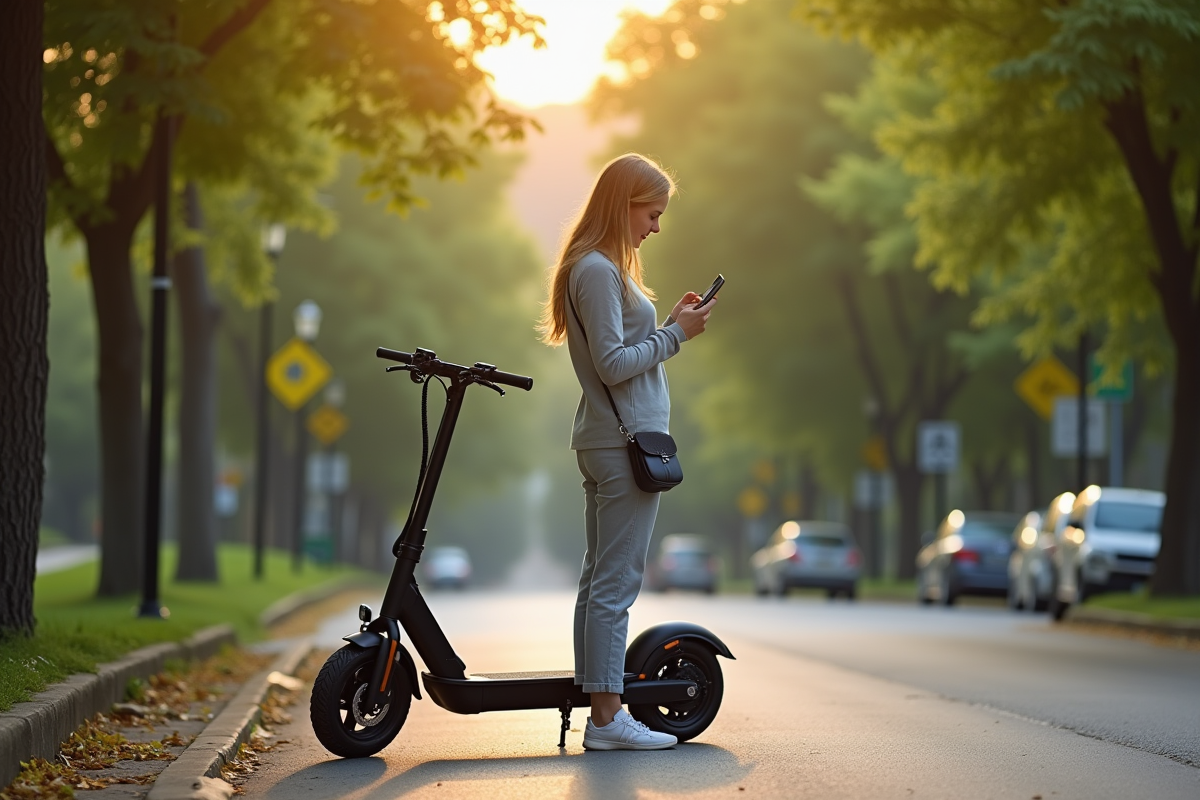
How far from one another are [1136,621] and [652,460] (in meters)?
13.0

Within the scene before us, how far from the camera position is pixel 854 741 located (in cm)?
840

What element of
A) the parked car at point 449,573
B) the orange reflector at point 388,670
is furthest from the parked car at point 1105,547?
the parked car at point 449,573

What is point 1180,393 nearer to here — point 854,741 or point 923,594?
point 923,594

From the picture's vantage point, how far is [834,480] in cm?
4834

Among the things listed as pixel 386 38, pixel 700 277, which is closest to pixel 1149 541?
pixel 386 38

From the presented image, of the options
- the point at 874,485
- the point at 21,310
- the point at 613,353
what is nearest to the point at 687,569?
the point at 874,485

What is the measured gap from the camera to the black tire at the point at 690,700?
316 inches

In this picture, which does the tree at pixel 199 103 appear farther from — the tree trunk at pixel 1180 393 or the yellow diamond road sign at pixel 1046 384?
the yellow diamond road sign at pixel 1046 384

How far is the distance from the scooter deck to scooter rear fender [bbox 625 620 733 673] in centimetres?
8

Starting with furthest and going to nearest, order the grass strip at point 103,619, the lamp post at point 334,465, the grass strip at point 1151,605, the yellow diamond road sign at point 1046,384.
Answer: the lamp post at point 334,465 → the yellow diamond road sign at point 1046,384 → the grass strip at point 1151,605 → the grass strip at point 103,619

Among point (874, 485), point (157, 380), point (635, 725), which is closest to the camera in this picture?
point (635, 725)

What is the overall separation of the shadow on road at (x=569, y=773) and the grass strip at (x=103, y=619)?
1356 mm

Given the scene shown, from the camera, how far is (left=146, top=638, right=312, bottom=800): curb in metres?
6.62

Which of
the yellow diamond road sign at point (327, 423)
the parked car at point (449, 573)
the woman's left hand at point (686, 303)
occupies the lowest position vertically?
the parked car at point (449, 573)
